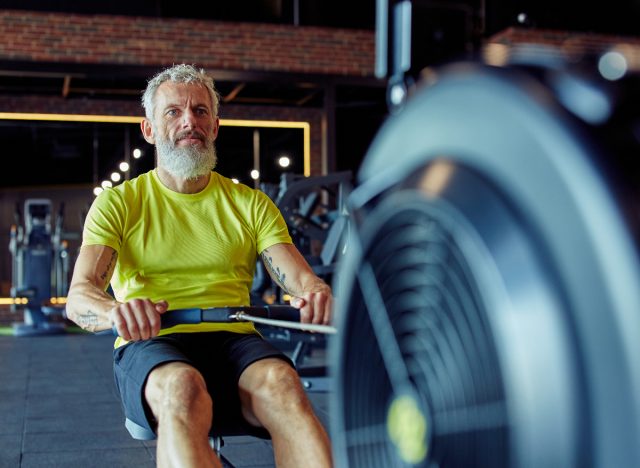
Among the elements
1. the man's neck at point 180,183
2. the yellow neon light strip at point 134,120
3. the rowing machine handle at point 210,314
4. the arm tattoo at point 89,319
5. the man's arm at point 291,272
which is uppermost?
the yellow neon light strip at point 134,120

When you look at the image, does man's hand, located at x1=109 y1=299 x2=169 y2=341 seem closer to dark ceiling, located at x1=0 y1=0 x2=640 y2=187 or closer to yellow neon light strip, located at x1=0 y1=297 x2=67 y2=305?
dark ceiling, located at x1=0 y1=0 x2=640 y2=187

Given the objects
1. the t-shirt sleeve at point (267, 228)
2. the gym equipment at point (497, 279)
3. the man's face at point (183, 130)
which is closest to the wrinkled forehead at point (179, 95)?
the man's face at point (183, 130)

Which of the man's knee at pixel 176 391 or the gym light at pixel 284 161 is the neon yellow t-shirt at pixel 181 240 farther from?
the gym light at pixel 284 161

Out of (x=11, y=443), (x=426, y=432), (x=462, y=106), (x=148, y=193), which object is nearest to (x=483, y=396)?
(x=426, y=432)

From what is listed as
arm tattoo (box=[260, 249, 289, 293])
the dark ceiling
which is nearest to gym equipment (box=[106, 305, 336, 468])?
arm tattoo (box=[260, 249, 289, 293])

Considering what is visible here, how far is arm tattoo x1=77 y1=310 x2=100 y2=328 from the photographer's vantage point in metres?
1.67

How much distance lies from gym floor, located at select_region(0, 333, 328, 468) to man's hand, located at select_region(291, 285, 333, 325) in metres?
1.37

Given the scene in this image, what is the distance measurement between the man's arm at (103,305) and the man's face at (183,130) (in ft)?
0.87

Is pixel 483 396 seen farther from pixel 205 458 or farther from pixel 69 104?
pixel 69 104

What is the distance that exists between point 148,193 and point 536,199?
1548mm

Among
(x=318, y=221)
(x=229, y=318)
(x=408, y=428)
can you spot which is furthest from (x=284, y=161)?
(x=408, y=428)

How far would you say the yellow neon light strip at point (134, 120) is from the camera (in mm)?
8867

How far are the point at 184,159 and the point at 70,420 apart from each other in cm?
210

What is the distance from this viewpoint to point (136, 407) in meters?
1.67
